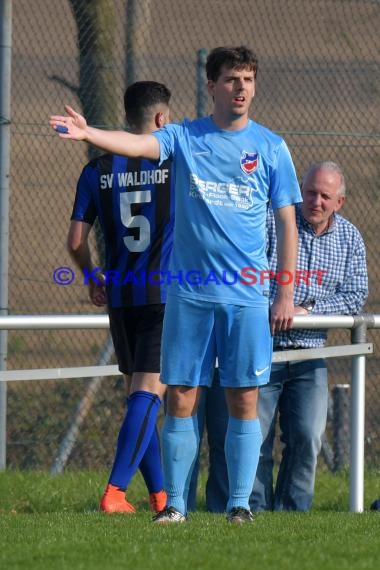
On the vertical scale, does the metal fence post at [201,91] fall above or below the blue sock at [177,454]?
above

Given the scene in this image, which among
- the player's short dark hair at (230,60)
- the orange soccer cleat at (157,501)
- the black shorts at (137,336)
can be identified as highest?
the player's short dark hair at (230,60)

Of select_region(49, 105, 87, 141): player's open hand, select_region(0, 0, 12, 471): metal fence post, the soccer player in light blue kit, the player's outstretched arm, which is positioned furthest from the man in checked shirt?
select_region(49, 105, 87, 141): player's open hand

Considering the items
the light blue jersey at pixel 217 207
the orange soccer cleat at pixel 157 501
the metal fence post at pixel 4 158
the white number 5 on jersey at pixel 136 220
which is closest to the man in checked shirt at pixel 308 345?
the orange soccer cleat at pixel 157 501

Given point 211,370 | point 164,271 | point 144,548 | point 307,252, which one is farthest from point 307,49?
point 144,548

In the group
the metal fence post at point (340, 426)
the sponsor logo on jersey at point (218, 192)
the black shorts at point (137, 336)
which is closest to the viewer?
the sponsor logo on jersey at point (218, 192)

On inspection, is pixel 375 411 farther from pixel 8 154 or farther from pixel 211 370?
pixel 211 370

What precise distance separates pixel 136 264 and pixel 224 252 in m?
1.16

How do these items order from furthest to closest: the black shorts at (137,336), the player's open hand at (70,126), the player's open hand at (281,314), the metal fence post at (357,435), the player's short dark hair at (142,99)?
1. the metal fence post at (357,435)
2. the player's short dark hair at (142,99)
3. the black shorts at (137,336)
4. the player's open hand at (281,314)
5. the player's open hand at (70,126)

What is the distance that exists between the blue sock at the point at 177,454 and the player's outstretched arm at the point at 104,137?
118 cm

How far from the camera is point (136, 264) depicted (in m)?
6.48

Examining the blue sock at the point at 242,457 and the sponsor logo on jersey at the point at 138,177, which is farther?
the sponsor logo on jersey at the point at 138,177

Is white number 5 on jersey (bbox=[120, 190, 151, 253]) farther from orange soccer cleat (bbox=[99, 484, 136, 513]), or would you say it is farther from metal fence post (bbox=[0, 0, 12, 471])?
metal fence post (bbox=[0, 0, 12, 471])

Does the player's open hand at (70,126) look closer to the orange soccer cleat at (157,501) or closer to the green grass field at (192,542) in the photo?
the green grass field at (192,542)

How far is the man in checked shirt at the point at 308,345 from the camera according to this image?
701 centimetres
